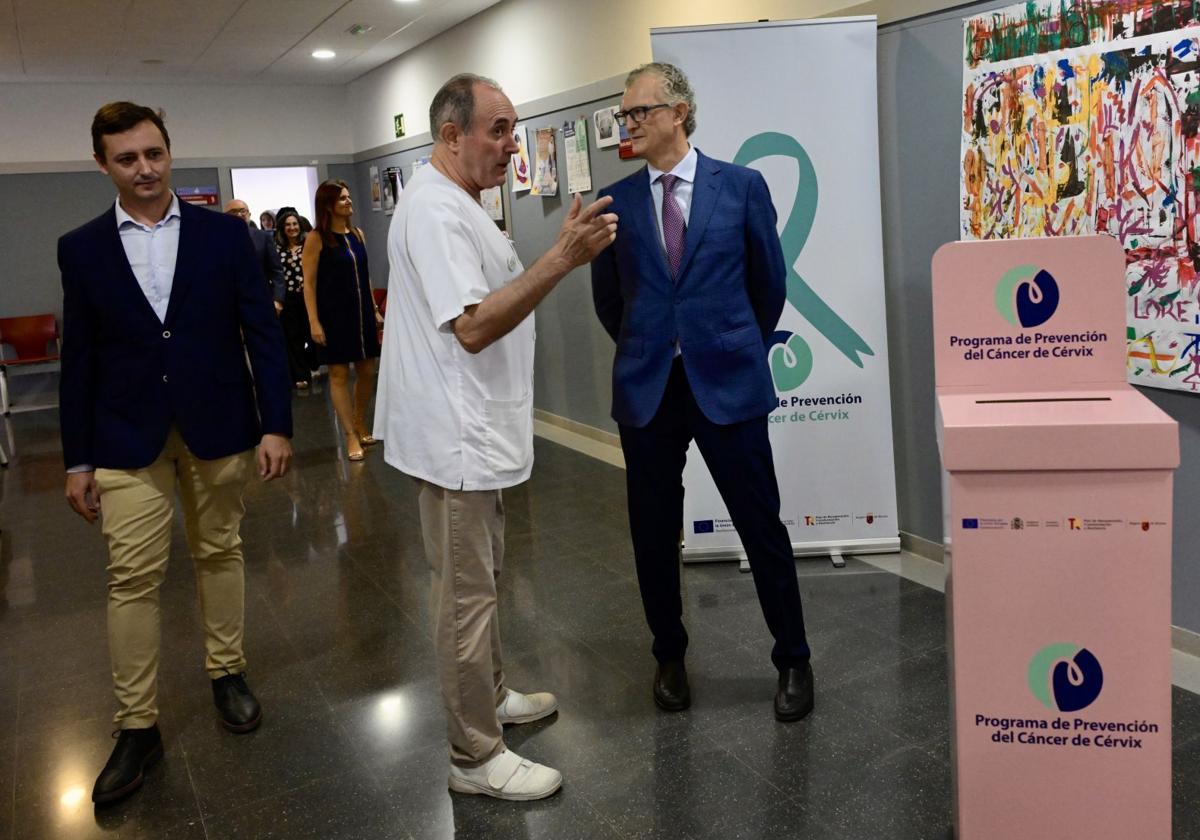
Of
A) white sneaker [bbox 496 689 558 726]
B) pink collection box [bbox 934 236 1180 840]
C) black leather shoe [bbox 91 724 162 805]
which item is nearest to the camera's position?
pink collection box [bbox 934 236 1180 840]

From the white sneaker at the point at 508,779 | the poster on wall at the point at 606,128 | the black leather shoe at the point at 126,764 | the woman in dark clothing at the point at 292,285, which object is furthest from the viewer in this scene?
the woman in dark clothing at the point at 292,285

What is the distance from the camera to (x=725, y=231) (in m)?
2.39

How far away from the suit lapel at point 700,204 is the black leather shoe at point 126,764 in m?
1.81

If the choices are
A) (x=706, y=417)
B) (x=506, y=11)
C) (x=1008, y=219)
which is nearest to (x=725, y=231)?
(x=706, y=417)

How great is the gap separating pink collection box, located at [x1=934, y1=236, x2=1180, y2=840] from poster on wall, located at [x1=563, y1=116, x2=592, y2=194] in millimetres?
3991

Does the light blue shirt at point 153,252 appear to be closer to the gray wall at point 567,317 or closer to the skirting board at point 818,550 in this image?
the skirting board at point 818,550

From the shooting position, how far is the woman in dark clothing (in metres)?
8.23

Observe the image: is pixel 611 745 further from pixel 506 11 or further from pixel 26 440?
pixel 26 440

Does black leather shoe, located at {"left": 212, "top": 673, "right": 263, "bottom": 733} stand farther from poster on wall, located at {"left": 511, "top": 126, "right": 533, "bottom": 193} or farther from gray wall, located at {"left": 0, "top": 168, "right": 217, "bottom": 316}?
gray wall, located at {"left": 0, "top": 168, "right": 217, "bottom": 316}

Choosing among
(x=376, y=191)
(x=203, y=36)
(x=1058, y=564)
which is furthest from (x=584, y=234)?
(x=376, y=191)

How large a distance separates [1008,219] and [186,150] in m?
8.60

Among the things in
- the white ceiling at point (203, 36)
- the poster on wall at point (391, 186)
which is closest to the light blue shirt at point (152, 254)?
the white ceiling at point (203, 36)

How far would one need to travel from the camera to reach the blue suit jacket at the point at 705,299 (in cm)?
238

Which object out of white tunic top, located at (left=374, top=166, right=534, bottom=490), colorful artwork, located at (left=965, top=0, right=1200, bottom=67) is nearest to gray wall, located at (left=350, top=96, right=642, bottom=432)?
colorful artwork, located at (left=965, top=0, right=1200, bottom=67)
